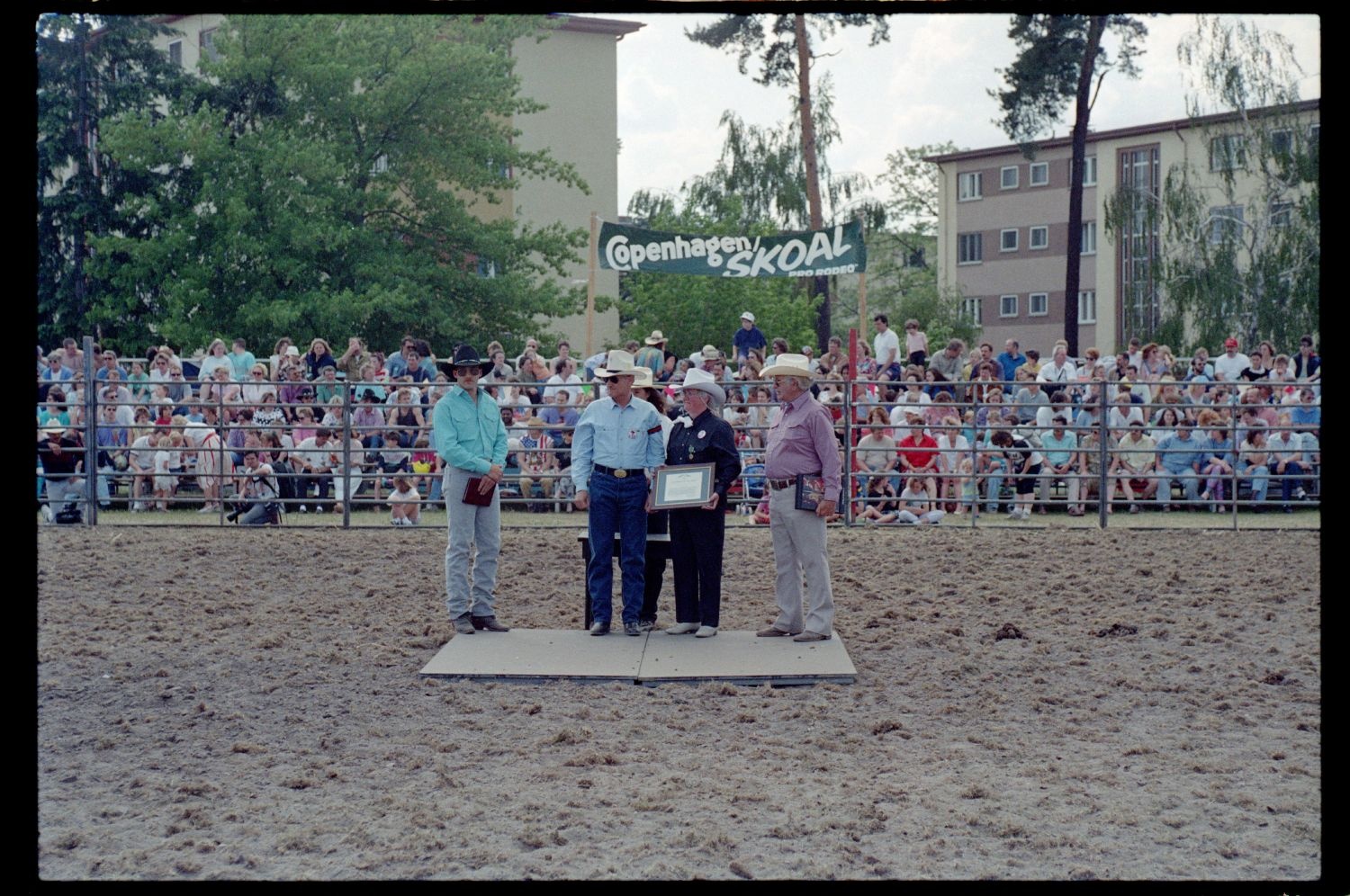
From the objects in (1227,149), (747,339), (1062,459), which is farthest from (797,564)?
(1227,149)

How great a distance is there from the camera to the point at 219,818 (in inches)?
219

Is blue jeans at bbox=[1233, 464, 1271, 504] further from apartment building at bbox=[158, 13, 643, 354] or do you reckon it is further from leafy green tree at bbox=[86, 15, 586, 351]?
apartment building at bbox=[158, 13, 643, 354]

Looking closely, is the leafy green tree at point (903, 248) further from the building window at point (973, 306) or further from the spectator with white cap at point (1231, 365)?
the spectator with white cap at point (1231, 365)

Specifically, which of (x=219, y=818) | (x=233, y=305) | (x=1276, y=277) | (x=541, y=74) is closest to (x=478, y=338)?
(x=233, y=305)

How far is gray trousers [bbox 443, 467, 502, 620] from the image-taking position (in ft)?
31.2

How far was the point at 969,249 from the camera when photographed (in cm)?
6119

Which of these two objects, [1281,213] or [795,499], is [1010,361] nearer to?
[795,499]

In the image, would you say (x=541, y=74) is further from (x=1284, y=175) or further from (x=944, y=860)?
(x=944, y=860)

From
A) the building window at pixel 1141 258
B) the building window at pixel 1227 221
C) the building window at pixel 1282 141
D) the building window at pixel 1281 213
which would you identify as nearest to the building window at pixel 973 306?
the building window at pixel 1141 258

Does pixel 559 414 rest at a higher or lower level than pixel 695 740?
higher

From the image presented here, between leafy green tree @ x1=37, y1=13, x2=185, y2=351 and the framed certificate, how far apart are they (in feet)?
78.5

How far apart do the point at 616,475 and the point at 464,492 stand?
112cm

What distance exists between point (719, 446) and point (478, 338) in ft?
67.6
